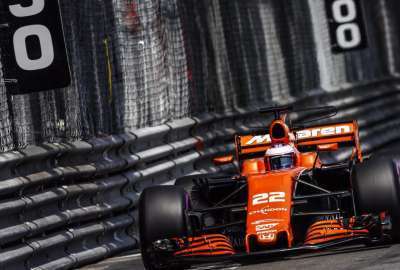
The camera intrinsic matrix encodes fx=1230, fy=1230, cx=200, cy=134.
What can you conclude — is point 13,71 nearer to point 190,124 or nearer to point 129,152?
point 129,152

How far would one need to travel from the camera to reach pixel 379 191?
920 centimetres

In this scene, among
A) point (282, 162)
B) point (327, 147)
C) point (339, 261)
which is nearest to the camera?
point (339, 261)

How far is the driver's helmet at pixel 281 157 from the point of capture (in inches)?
412

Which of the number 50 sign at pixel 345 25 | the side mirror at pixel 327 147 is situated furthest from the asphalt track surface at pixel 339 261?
the number 50 sign at pixel 345 25

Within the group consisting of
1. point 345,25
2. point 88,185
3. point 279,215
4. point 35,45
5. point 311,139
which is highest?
point 345,25

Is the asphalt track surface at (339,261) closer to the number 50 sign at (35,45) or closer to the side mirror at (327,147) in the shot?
the side mirror at (327,147)

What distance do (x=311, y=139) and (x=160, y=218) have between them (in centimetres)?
233

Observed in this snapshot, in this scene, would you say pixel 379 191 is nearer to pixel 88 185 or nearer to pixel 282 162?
pixel 282 162

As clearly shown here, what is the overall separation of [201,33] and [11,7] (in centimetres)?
601

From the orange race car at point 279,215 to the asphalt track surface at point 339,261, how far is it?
12 cm

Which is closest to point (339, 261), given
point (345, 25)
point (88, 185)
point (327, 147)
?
point (327, 147)

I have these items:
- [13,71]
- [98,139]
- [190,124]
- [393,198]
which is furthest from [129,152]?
[393,198]

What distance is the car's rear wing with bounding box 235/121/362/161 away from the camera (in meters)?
11.0

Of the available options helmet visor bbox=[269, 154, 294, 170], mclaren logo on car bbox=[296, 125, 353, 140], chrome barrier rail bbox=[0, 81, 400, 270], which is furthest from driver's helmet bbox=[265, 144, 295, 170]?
chrome barrier rail bbox=[0, 81, 400, 270]
